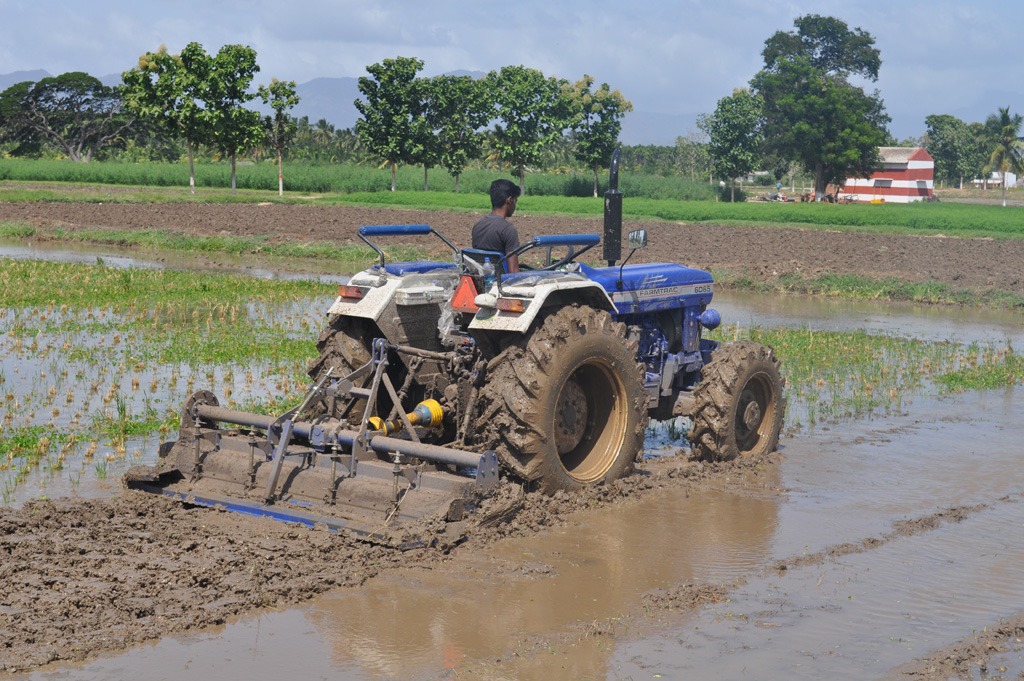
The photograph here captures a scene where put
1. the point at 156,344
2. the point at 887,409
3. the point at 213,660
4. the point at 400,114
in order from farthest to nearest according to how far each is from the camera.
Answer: the point at 400,114 < the point at 156,344 < the point at 887,409 < the point at 213,660

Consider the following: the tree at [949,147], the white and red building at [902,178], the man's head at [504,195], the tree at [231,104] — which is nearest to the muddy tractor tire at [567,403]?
the man's head at [504,195]

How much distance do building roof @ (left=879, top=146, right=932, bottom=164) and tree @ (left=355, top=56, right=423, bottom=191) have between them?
139 ft

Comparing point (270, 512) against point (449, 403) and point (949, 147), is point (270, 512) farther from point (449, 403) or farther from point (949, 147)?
point (949, 147)

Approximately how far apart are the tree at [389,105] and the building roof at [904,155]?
42.4 metres

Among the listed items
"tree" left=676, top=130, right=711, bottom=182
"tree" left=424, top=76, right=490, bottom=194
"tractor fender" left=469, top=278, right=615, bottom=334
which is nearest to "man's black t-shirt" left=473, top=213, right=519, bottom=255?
"tractor fender" left=469, top=278, right=615, bottom=334

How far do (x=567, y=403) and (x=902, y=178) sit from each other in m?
84.8

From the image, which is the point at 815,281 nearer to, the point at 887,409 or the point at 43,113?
the point at 887,409

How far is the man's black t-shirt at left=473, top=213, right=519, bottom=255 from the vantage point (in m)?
7.11

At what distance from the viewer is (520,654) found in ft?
15.4

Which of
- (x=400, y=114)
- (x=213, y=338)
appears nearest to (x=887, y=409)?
(x=213, y=338)

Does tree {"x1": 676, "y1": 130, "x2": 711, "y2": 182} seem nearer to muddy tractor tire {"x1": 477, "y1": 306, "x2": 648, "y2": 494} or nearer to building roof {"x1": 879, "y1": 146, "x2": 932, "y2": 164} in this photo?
building roof {"x1": 879, "y1": 146, "x2": 932, "y2": 164}

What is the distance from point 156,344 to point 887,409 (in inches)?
326

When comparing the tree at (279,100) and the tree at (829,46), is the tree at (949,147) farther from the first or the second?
the tree at (279,100)

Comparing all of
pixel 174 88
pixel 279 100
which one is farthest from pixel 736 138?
pixel 174 88
